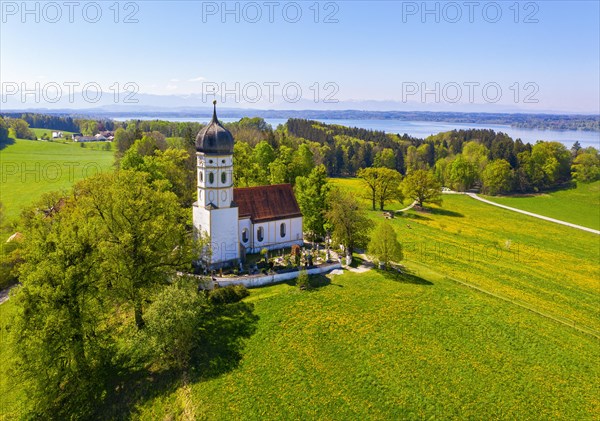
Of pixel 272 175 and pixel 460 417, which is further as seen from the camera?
pixel 272 175

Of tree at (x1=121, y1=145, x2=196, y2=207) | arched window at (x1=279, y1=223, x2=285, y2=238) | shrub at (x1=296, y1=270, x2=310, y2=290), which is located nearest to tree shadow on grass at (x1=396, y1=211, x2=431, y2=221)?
arched window at (x1=279, y1=223, x2=285, y2=238)

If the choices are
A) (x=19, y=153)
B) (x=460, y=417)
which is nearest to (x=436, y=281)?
(x=460, y=417)

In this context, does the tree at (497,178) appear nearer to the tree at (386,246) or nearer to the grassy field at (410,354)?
the grassy field at (410,354)

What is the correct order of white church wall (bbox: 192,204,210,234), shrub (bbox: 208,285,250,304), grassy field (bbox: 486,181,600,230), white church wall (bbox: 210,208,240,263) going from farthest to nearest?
grassy field (bbox: 486,181,600,230) < white church wall (bbox: 210,208,240,263) < white church wall (bbox: 192,204,210,234) < shrub (bbox: 208,285,250,304)

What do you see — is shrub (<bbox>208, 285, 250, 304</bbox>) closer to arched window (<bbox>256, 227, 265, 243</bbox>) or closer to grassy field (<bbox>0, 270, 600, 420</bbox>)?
grassy field (<bbox>0, 270, 600, 420</bbox>)

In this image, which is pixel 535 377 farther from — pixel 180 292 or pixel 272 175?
pixel 272 175
